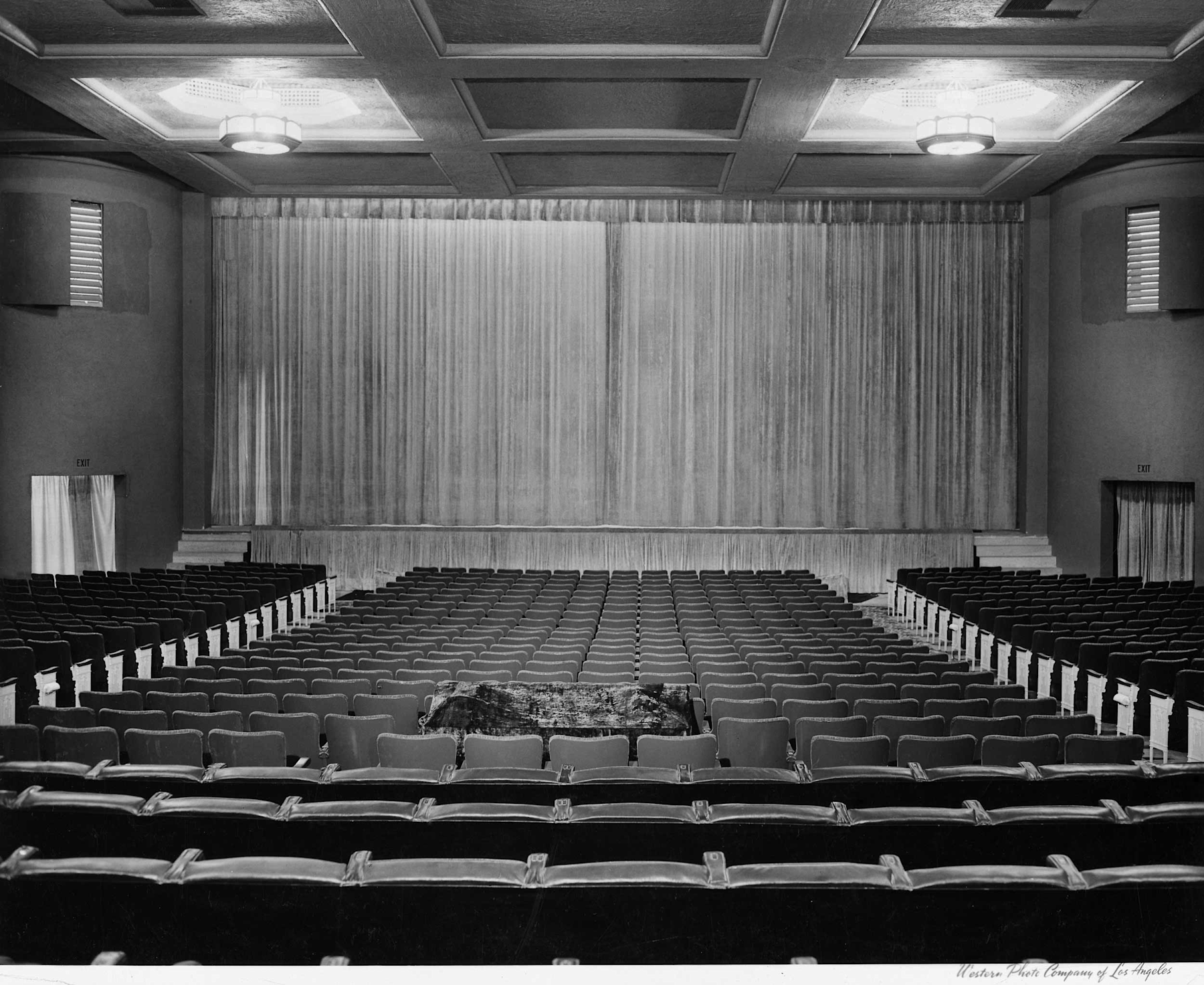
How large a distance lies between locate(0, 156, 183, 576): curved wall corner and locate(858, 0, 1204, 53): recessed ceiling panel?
12.4 m

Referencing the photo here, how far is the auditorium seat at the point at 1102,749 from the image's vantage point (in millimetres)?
5574

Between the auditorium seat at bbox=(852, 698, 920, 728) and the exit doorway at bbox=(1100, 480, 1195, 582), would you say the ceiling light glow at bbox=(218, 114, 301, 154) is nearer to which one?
the auditorium seat at bbox=(852, 698, 920, 728)

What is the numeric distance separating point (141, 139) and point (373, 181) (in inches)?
159

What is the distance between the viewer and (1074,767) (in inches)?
187

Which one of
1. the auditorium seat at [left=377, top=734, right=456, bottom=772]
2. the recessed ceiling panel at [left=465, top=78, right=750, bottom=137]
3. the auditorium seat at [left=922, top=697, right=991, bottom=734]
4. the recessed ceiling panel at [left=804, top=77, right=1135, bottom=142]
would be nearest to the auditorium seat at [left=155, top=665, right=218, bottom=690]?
the auditorium seat at [left=377, top=734, right=456, bottom=772]

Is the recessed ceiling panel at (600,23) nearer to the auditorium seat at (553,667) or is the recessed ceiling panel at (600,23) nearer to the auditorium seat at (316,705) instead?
the auditorium seat at (553,667)

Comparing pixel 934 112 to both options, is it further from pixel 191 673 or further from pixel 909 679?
pixel 191 673

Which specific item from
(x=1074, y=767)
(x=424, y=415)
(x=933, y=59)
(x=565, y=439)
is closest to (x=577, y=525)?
(x=565, y=439)

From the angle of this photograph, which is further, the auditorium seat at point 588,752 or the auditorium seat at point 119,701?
the auditorium seat at point 119,701

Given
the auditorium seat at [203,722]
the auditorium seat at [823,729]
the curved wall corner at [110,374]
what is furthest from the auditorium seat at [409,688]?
the curved wall corner at [110,374]

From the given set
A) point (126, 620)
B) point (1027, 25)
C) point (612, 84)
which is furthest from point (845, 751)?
point (612, 84)

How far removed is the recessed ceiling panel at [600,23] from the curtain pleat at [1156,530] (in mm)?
10579

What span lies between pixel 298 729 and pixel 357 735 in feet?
1.21

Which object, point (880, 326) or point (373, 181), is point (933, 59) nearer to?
point (880, 326)
